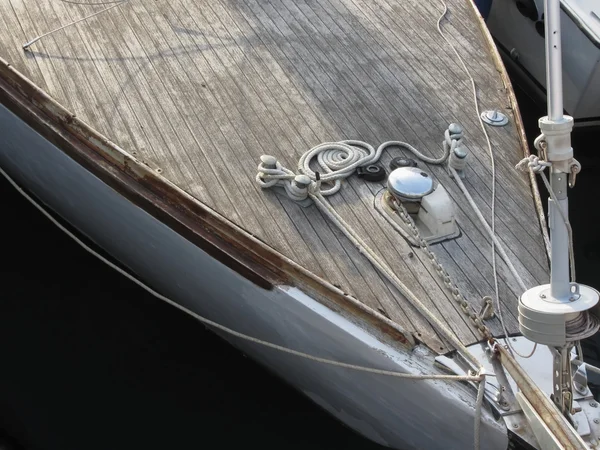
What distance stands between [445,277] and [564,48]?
4.39 metres

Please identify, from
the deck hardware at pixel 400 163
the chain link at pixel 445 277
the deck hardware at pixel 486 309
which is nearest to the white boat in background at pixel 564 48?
the deck hardware at pixel 400 163

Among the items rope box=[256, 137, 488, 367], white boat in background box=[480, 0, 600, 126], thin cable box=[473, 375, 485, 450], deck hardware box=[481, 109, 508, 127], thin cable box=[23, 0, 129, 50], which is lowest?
thin cable box=[473, 375, 485, 450]

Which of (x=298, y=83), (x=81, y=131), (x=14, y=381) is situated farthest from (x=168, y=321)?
(x=298, y=83)

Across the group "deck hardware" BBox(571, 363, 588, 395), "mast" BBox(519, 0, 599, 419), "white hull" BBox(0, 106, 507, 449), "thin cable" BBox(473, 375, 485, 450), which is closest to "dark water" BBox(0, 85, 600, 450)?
"white hull" BBox(0, 106, 507, 449)

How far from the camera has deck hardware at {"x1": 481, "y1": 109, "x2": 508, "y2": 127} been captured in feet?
19.2

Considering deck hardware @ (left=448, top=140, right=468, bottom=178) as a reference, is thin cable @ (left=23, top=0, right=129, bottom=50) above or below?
above

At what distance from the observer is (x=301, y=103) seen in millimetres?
5973

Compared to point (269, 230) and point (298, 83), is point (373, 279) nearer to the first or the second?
point (269, 230)

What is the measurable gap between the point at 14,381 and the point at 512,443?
3839 millimetres

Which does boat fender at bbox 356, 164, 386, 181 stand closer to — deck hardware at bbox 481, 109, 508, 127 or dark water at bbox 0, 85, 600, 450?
deck hardware at bbox 481, 109, 508, 127

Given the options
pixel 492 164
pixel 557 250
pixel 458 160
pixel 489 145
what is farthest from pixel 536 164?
pixel 489 145

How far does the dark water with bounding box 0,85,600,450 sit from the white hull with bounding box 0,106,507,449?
304 millimetres

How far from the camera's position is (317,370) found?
4820mm

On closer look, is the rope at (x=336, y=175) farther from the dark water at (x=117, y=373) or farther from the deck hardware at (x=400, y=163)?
the dark water at (x=117, y=373)
